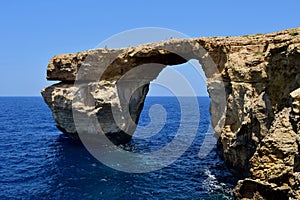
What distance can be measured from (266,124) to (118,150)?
20.9 m

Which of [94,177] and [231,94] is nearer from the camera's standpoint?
[231,94]

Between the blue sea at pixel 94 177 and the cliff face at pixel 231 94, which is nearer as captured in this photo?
the cliff face at pixel 231 94

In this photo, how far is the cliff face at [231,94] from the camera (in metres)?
13.1

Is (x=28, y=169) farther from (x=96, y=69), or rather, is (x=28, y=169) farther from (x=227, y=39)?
(x=227, y=39)

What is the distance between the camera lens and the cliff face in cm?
1309

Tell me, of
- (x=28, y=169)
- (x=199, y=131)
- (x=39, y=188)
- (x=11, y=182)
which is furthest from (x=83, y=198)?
(x=199, y=131)

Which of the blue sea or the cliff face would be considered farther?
the blue sea

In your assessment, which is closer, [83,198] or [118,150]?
[83,198]

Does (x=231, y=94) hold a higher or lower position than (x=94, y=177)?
higher

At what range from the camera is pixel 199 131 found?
49.2m

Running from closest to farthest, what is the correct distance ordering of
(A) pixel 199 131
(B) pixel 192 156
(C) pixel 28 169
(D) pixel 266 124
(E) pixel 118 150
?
(D) pixel 266 124 → (C) pixel 28 169 → (B) pixel 192 156 → (E) pixel 118 150 → (A) pixel 199 131

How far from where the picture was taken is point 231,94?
22.5 metres

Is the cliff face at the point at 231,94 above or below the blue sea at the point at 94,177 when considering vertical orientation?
above

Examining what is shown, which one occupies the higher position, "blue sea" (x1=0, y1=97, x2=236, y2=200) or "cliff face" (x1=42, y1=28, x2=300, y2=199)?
"cliff face" (x1=42, y1=28, x2=300, y2=199)
